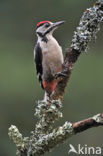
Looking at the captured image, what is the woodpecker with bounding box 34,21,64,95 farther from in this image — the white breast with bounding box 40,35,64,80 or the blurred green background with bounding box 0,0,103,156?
the blurred green background with bounding box 0,0,103,156

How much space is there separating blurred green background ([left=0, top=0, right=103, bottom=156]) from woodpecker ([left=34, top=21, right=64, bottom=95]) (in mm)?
3763

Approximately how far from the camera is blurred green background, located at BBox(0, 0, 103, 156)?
10836mm

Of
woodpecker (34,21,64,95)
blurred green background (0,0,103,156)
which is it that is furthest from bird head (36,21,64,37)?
blurred green background (0,0,103,156)

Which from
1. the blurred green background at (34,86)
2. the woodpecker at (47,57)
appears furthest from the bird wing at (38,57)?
the blurred green background at (34,86)

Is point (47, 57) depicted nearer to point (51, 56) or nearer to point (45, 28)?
point (51, 56)

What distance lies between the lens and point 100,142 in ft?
34.5

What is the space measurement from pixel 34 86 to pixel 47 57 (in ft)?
16.5

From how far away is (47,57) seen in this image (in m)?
6.50

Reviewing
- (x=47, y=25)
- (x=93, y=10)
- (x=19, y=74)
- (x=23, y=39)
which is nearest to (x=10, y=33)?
(x=23, y=39)

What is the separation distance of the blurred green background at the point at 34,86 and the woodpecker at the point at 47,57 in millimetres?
3763

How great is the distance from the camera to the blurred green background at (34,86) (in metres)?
10.8

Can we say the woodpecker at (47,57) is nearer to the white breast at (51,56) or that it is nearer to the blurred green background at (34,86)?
the white breast at (51,56)

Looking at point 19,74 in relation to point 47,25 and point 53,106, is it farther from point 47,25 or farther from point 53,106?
point 53,106

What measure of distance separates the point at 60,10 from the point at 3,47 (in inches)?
76.7
